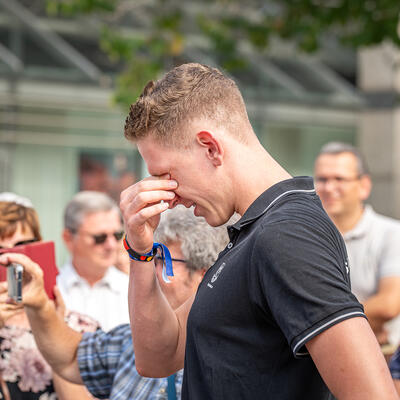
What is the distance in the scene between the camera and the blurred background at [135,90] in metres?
11.0

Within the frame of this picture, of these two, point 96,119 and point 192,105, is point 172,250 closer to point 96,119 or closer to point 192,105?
point 192,105

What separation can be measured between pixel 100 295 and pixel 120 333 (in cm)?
193

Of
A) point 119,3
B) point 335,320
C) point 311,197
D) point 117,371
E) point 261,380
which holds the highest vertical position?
point 119,3

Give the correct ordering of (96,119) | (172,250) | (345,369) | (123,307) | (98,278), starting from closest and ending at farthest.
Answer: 1. (345,369)
2. (172,250)
3. (123,307)
4. (98,278)
5. (96,119)

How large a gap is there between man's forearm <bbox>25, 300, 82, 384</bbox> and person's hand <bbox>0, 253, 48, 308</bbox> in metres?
0.04

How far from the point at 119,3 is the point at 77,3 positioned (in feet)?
3.80

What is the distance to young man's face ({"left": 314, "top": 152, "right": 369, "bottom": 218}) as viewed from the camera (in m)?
5.85

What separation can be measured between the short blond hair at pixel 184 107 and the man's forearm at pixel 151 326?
0.50m

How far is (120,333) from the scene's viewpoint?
336 centimetres

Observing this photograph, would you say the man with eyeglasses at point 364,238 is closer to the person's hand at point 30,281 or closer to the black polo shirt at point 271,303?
the person's hand at point 30,281

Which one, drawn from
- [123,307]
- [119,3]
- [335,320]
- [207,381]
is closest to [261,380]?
[207,381]

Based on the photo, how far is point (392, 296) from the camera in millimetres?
5020

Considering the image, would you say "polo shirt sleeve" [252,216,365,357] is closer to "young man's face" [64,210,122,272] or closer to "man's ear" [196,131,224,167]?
"man's ear" [196,131,224,167]

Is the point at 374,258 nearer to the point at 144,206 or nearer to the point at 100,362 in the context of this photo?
the point at 100,362
